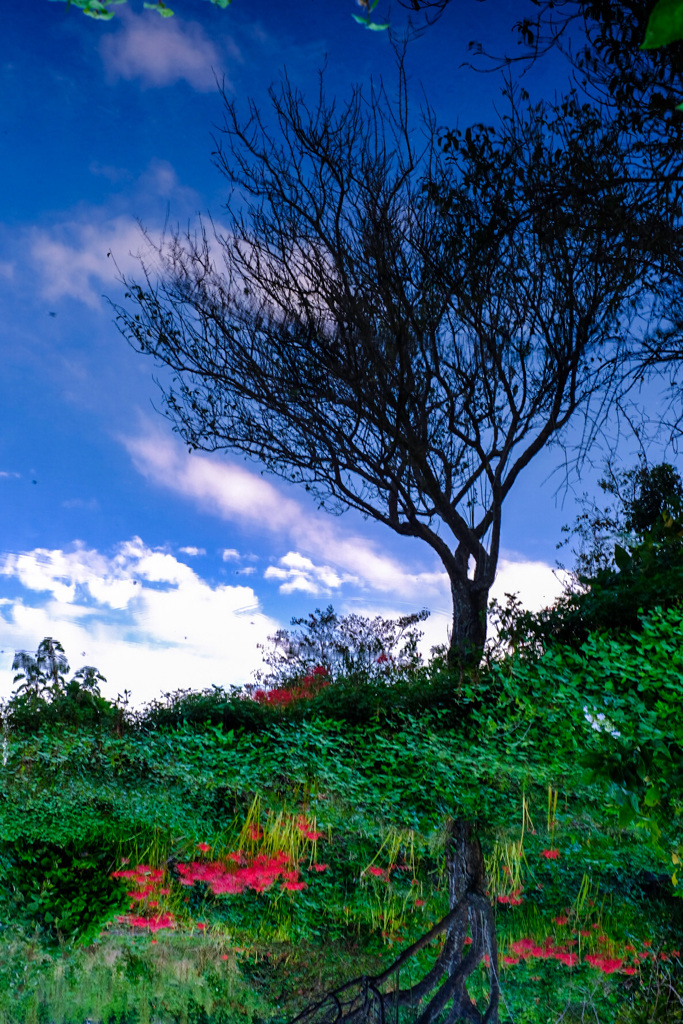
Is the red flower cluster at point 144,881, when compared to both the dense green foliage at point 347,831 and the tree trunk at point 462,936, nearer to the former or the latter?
the dense green foliage at point 347,831

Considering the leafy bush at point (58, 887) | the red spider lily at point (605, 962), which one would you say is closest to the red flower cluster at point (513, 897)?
the red spider lily at point (605, 962)

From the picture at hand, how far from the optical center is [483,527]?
29.1 feet

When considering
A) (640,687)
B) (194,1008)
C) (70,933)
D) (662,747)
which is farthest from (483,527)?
(194,1008)

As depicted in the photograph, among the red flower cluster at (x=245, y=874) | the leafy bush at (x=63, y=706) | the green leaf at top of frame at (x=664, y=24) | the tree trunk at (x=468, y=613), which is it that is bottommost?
the red flower cluster at (x=245, y=874)

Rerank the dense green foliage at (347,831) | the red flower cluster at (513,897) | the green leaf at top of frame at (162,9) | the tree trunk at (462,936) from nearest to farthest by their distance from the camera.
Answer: the green leaf at top of frame at (162,9), the dense green foliage at (347,831), the tree trunk at (462,936), the red flower cluster at (513,897)

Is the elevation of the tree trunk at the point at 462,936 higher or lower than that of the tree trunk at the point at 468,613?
lower

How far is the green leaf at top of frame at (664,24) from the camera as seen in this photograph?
0.83 meters

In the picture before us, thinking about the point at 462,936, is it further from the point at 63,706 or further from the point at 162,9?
the point at 162,9

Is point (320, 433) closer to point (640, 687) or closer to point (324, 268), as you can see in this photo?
point (324, 268)

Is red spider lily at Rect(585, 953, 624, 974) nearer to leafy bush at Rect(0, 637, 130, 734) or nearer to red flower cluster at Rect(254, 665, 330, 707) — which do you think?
red flower cluster at Rect(254, 665, 330, 707)

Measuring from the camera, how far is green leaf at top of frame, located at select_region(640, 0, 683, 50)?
2.73 feet

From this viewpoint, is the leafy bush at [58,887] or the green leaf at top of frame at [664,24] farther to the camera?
the leafy bush at [58,887]

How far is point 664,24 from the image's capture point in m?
0.84

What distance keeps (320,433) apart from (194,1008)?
27.5 ft
